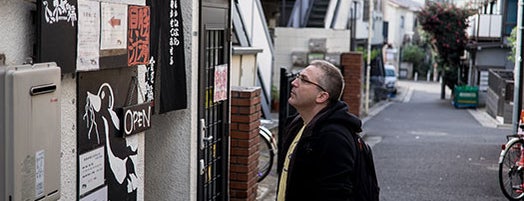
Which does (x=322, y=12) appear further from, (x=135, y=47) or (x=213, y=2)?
(x=135, y=47)

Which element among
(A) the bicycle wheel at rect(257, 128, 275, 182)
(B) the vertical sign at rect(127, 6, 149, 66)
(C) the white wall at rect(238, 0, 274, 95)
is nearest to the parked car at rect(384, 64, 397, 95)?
(C) the white wall at rect(238, 0, 274, 95)

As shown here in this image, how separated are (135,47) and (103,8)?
0.58m

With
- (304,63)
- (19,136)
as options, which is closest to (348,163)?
(19,136)

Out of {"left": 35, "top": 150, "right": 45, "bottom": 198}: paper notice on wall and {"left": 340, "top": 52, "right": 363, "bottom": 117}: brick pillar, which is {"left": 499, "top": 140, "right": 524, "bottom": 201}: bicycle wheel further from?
{"left": 340, "top": 52, "right": 363, "bottom": 117}: brick pillar

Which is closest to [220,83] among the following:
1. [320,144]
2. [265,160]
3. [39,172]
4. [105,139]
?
[105,139]

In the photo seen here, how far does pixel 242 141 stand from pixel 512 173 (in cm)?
371

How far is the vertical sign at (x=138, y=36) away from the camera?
4848 mm

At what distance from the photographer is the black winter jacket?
152 inches

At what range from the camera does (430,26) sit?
144 ft

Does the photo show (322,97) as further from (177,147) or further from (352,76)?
(352,76)

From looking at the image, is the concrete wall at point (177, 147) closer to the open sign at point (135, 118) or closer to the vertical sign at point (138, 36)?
the open sign at point (135, 118)

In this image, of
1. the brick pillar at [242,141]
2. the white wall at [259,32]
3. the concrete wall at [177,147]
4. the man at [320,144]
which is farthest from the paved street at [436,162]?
the man at [320,144]

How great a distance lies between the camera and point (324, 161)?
12.7 feet

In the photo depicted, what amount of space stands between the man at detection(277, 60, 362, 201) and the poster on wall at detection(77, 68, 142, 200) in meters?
1.12
